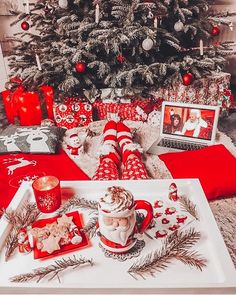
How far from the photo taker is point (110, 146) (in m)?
1.77

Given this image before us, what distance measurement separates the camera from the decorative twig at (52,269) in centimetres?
80

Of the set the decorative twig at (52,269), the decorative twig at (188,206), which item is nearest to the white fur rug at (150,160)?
the decorative twig at (188,206)

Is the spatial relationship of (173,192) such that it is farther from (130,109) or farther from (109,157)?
(130,109)

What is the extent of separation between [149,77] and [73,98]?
626mm

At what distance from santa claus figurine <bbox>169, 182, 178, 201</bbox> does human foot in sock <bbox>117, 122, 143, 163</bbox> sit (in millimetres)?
612

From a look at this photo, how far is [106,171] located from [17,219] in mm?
615

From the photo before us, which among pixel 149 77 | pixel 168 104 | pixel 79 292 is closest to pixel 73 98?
pixel 149 77

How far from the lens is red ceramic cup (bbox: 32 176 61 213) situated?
102 centimetres

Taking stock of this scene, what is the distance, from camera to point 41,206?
3.44 ft

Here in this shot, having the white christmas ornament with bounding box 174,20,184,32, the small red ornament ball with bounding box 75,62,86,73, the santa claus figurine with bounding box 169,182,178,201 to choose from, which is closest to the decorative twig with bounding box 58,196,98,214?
the santa claus figurine with bounding box 169,182,178,201

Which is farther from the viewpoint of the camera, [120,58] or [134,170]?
[120,58]

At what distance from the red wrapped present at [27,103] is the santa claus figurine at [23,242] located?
1.59 m

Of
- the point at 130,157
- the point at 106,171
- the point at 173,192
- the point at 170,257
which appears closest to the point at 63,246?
the point at 170,257

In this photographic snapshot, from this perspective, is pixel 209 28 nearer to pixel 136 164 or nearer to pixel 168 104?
pixel 168 104
